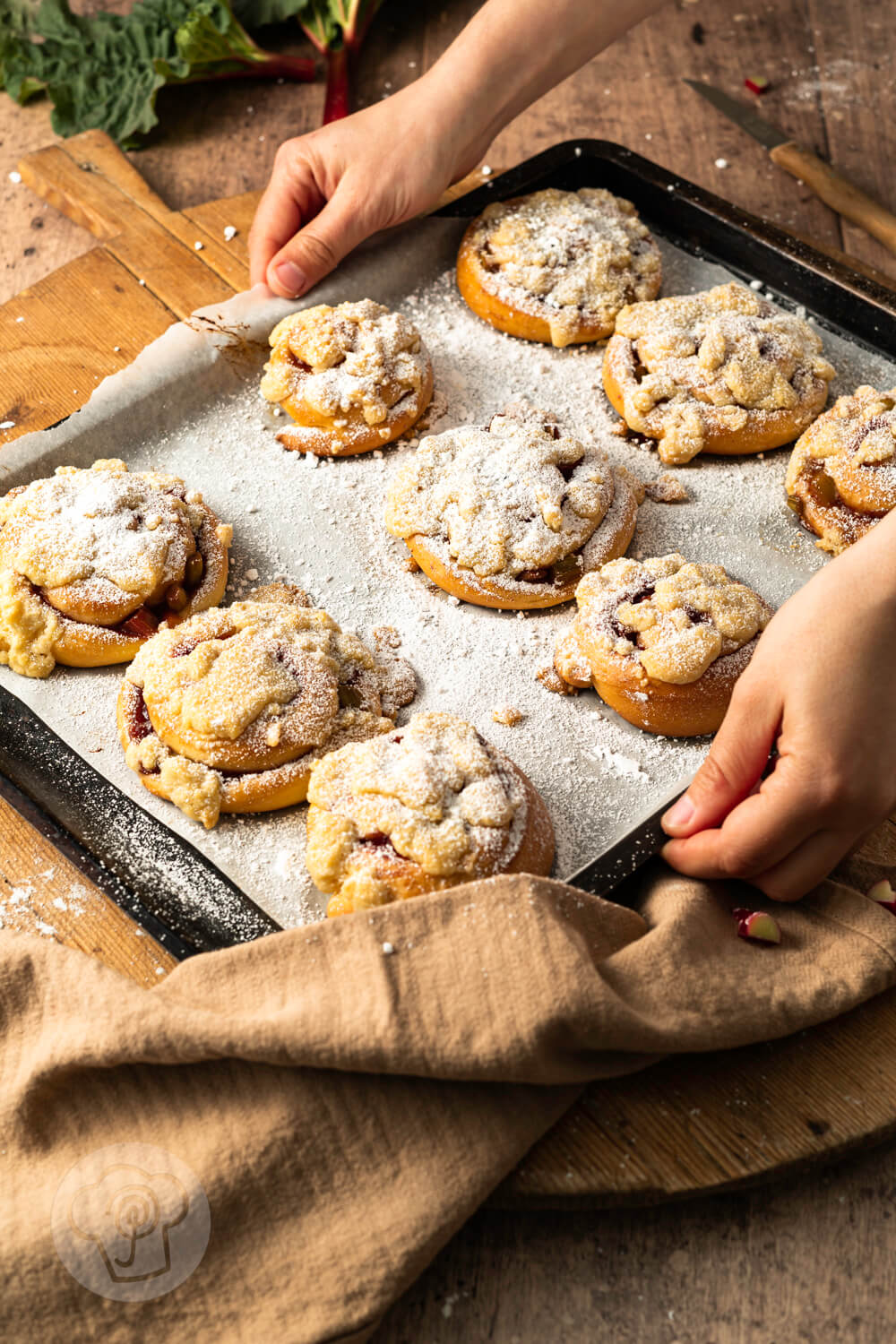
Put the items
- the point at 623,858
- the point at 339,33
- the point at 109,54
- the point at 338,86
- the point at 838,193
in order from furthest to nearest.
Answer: the point at 339,33, the point at 338,86, the point at 109,54, the point at 838,193, the point at 623,858

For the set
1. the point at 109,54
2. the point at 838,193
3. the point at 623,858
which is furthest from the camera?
the point at 109,54

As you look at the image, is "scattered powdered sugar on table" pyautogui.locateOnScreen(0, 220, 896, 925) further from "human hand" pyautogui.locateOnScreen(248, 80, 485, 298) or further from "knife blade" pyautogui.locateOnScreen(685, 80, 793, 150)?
Answer: "knife blade" pyautogui.locateOnScreen(685, 80, 793, 150)

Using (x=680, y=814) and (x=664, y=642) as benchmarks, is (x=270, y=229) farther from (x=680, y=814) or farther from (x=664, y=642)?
(x=680, y=814)

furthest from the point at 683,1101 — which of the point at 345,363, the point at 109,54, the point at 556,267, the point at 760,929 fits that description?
the point at 109,54

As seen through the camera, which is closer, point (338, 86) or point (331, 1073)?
point (331, 1073)

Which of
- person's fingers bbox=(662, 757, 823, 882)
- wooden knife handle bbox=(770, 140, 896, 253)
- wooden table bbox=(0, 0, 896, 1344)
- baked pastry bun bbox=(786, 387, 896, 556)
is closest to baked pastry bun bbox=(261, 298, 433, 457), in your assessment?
baked pastry bun bbox=(786, 387, 896, 556)

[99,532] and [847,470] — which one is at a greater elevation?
[99,532]

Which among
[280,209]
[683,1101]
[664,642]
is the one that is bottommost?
[683,1101]
